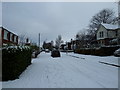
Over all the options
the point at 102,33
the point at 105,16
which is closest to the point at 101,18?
the point at 105,16

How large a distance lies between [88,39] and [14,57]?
5734 cm

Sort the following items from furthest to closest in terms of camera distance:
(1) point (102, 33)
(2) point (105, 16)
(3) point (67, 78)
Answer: (2) point (105, 16) < (1) point (102, 33) < (3) point (67, 78)

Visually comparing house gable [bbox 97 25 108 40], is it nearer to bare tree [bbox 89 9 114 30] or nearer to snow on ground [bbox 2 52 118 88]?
bare tree [bbox 89 9 114 30]

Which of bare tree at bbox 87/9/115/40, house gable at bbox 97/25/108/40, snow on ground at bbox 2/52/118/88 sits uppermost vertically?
bare tree at bbox 87/9/115/40

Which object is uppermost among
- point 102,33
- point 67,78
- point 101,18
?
point 101,18

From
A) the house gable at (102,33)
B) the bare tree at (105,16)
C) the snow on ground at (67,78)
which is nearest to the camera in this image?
the snow on ground at (67,78)

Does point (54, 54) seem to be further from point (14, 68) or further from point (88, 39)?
point (88, 39)

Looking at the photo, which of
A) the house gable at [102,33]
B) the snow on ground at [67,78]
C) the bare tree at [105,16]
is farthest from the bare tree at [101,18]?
the snow on ground at [67,78]

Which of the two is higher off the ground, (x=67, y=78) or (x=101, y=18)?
(x=101, y=18)

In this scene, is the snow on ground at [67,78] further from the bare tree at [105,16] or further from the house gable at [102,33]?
the bare tree at [105,16]

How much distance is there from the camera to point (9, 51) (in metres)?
9.17

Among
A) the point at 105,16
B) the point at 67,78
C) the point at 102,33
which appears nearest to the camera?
the point at 67,78

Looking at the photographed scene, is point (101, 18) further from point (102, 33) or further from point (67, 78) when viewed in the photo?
point (67, 78)

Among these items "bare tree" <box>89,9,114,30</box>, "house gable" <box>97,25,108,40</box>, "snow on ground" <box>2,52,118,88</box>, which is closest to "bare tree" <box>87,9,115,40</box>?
"bare tree" <box>89,9,114,30</box>
